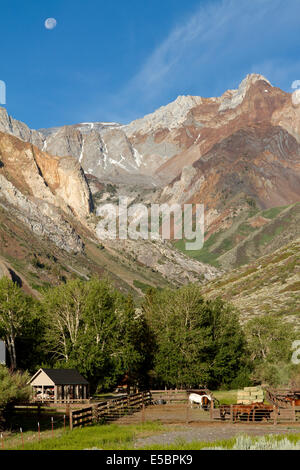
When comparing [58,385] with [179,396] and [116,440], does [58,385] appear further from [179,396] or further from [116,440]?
[116,440]

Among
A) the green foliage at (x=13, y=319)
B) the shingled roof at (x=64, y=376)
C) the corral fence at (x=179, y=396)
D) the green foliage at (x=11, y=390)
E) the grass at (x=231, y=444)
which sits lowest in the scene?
the corral fence at (x=179, y=396)

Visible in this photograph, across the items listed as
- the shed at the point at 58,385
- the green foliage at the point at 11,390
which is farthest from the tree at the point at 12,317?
the green foliage at the point at 11,390

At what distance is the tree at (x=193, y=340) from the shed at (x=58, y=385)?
14.3 meters

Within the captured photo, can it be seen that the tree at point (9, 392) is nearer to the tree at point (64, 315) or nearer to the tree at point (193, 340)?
the tree at point (64, 315)

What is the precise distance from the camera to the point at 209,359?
6794 centimetres

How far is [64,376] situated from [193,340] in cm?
1942

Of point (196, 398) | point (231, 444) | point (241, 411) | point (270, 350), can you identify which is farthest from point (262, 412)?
point (270, 350)

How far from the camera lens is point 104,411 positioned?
1503 inches

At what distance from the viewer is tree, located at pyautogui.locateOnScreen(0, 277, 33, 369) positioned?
5944 cm

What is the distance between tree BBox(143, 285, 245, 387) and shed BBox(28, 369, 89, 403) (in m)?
14.3

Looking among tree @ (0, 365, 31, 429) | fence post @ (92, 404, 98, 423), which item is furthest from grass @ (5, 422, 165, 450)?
tree @ (0, 365, 31, 429)

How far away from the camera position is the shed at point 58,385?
4863 cm

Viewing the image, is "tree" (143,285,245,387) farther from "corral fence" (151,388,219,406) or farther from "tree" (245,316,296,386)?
"corral fence" (151,388,219,406)
